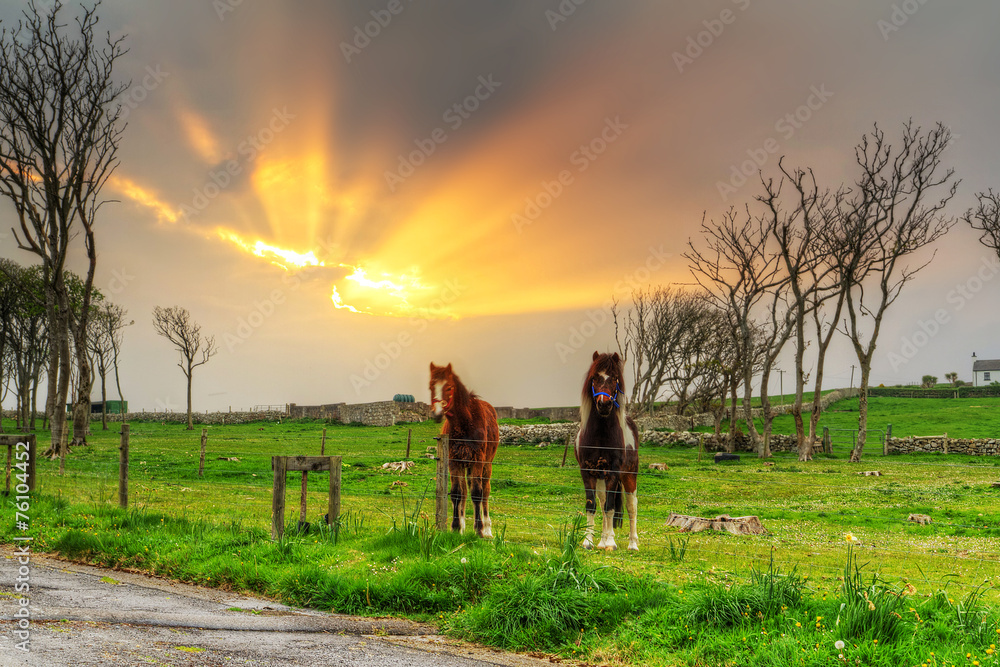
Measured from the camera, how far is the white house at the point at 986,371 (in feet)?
417

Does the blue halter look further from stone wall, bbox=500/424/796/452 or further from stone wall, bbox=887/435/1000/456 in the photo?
stone wall, bbox=887/435/1000/456

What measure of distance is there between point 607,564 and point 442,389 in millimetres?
4486

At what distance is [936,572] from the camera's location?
35.4 ft

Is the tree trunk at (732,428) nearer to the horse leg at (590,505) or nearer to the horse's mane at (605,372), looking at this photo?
the horse's mane at (605,372)

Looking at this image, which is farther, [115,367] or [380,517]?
[115,367]

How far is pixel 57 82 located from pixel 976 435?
2227 inches

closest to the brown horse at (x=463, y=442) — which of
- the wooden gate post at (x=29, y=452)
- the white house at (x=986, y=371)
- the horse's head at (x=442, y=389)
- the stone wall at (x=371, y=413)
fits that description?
the horse's head at (x=442, y=389)

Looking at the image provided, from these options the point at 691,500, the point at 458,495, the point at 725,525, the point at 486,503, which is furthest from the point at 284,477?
the point at 691,500

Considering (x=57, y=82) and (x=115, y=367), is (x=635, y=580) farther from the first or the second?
(x=115, y=367)

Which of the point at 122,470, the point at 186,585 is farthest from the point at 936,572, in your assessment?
the point at 122,470

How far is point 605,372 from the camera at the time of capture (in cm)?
1090

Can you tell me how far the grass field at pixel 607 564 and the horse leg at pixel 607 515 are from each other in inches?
21.4

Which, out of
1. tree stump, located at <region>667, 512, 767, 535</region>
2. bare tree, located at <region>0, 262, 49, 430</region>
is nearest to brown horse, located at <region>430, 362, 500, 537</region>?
tree stump, located at <region>667, 512, 767, 535</region>

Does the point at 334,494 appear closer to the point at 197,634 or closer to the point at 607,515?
the point at 197,634
